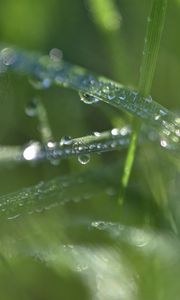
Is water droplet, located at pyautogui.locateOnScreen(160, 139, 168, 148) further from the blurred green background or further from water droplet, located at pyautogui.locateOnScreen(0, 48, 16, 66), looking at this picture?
water droplet, located at pyautogui.locateOnScreen(0, 48, 16, 66)

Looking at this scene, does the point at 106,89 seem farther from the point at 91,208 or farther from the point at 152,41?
the point at 91,208

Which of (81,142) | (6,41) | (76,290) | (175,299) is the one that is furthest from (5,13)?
(175,299)

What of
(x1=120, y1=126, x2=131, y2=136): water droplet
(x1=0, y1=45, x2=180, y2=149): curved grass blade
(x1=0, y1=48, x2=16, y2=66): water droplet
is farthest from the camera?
(x1=0, y1=48, x2=16, y2=66): water droplet

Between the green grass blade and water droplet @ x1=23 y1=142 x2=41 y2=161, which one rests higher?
the green grass blade

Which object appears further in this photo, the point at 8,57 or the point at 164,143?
the point at 8,57

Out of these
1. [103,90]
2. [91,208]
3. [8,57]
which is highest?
[8,57]

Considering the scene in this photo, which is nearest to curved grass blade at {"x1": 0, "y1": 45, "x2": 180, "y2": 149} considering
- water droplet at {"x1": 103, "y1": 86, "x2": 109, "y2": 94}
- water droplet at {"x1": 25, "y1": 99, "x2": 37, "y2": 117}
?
water droplet at {"x1": 103, "y1": 86, "x2": 109, "y2": 94}

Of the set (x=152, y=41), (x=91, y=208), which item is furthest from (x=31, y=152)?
(x=152, y=41)

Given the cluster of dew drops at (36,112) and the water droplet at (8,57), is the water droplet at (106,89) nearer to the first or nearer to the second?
the cluster of dew drops at (36,112)

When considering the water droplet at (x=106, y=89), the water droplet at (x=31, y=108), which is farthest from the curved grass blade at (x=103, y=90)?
the water droplet at (x=31, y=108)
